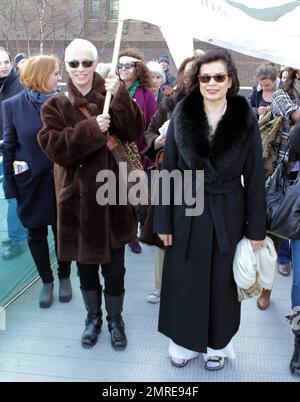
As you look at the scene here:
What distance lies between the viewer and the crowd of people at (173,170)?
2559 mm

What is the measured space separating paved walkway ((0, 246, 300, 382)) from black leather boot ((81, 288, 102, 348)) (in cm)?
6

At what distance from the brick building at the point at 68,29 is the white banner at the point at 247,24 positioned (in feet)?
65.9

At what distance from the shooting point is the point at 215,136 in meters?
2.52

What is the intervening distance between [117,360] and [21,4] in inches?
905

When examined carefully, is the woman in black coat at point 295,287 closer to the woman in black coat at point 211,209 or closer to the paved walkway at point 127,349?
the paved walkway at point 127,349

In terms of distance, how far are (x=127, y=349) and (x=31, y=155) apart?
1553 mm

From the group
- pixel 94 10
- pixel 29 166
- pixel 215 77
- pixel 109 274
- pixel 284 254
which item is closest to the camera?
pixel 215 77

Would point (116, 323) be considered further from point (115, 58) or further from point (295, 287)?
point (115, 58)

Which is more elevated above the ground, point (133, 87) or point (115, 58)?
point (115, 58)

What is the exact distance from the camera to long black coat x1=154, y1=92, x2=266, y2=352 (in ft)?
8.29

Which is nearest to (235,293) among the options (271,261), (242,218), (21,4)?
(271,261)

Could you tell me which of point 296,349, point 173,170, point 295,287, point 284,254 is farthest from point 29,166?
point 284,254

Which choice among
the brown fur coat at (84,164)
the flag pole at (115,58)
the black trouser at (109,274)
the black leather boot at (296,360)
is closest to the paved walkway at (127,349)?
the black leather boot at (296,360)
